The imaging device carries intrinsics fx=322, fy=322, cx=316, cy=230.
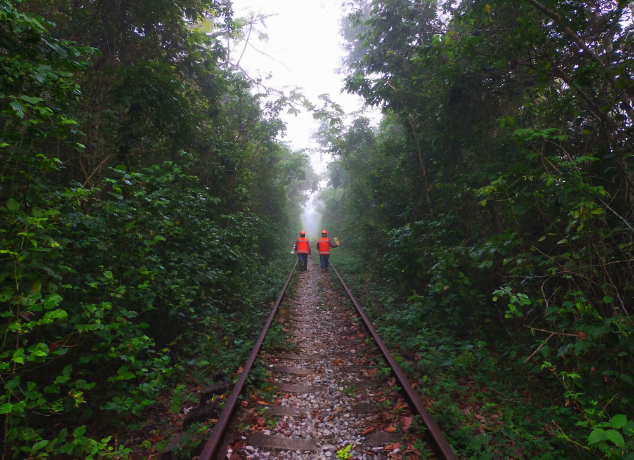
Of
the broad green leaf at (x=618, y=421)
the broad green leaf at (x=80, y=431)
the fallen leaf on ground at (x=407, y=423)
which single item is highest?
the broad green leaf at (x=618, y=421)

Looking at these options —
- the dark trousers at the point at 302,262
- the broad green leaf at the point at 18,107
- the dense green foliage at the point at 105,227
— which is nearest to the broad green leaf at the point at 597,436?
the dense green foliage at the point at 105,227

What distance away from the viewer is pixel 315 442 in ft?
10.7

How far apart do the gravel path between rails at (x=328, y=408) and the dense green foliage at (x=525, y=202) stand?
0.80 metres

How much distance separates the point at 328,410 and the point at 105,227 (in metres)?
3.31

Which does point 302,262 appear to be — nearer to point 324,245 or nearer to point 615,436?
point 324,245

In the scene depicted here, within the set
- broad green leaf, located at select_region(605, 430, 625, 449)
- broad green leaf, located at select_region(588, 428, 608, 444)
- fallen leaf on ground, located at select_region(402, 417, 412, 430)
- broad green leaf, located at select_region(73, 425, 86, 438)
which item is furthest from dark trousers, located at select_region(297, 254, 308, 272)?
broad green leaf, located at select_region(605, 430, 625, 449)

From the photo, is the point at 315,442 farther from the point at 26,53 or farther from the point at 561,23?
the point at 561,23

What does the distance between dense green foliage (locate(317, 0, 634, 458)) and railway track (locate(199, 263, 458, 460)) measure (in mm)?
680

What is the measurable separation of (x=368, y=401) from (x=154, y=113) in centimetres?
603

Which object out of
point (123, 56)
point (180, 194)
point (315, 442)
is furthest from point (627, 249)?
point (123, 56)

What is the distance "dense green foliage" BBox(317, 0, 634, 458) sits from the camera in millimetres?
3355

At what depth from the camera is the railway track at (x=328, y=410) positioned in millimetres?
3102

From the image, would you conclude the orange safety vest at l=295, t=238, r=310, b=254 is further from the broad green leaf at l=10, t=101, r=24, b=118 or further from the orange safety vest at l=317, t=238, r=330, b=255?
the broad green leaf at l=10, t=101, r=24, b=118

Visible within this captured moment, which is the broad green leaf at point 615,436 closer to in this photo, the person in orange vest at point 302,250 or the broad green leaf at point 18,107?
the broad green leaf at point 18,107
